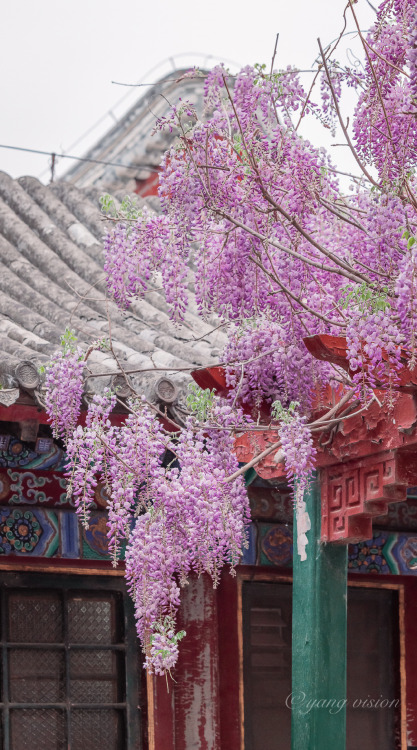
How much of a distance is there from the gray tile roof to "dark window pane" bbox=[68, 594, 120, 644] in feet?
4.12

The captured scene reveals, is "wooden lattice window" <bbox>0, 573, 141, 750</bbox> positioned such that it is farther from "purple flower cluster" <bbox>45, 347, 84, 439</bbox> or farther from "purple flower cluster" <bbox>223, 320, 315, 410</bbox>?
"purple flower cluster" <bbox>223, 320, 315, 410</bbox>

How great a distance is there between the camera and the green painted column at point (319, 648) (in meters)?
5.62

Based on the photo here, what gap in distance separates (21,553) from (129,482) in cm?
179

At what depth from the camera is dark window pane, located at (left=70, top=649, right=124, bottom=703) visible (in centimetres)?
641

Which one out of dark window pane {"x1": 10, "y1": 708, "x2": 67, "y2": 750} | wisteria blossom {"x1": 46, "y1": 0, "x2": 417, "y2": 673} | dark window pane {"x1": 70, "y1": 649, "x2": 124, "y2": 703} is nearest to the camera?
wisteria blossom {"x1": 46, "y1": 0, "x2": 417, "y2": 673}

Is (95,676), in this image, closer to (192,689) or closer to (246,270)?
(192,689)

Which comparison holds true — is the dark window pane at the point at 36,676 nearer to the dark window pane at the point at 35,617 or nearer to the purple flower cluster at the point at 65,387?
the dark window pane at the point at 35,617

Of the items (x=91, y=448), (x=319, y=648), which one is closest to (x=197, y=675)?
(x=319, y=648)

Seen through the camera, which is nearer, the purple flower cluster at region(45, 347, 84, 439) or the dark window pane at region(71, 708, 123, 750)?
the purple flower cluster at region(45, 347, 84, 439)

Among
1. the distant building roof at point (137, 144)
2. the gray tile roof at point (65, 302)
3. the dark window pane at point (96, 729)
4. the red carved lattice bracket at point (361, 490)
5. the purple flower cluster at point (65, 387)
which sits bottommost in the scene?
the dark window pane at point (96, 729)

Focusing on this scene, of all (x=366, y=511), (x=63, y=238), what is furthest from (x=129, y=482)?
(x=63, y=238)

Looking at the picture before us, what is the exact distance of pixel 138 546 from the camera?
4695mm

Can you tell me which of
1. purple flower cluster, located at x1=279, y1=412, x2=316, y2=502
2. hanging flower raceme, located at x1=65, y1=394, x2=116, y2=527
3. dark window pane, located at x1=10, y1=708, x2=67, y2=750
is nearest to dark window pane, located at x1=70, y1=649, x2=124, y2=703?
dark window pane, located at x1=10, y1=708, x2=67, y2=750

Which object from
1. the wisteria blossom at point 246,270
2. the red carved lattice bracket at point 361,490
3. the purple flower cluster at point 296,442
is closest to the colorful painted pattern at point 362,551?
the red carved lattice bracket at point 361,490
